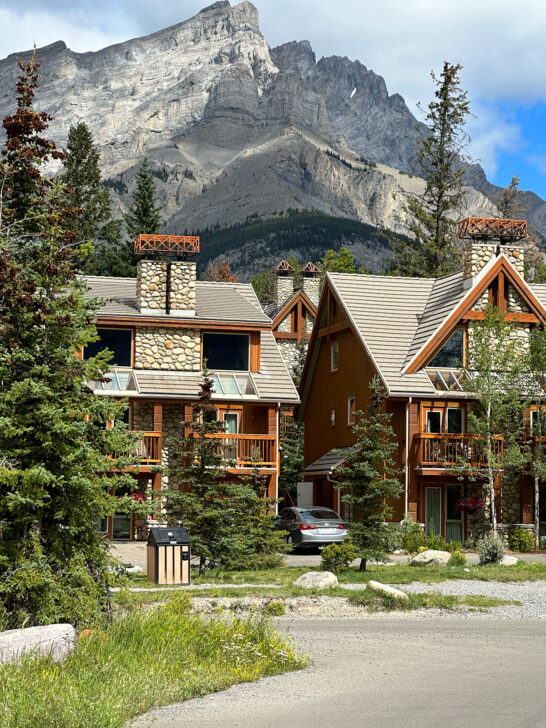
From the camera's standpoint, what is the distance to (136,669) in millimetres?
11203

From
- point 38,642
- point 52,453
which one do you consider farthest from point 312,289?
point 38,642

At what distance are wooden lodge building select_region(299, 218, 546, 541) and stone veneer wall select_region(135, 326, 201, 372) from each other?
5791 millimetres

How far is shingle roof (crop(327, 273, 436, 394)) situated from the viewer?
114 ft

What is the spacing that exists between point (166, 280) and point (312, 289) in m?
22.2

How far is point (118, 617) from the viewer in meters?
13.7

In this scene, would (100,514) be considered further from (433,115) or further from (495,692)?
(433,115)

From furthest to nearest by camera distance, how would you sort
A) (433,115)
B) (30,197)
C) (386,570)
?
(433,115) < (386,570) < (30,197)

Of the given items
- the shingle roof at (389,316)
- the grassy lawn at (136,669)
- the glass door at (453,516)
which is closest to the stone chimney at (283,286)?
the shingle roof at (389,316)

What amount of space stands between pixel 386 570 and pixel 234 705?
525 inches

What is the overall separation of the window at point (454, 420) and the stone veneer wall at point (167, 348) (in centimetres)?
898

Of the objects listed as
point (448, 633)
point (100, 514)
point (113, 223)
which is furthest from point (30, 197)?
point (113, 223)

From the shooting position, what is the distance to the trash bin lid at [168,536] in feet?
67.9

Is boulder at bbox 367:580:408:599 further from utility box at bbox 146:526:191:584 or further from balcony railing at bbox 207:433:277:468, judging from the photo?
balcony railing at bbox 207:433:277:468

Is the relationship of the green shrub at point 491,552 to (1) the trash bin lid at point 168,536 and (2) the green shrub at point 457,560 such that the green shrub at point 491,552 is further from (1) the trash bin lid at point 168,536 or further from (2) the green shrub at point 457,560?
(1) the trash bin lid at point 168,536
